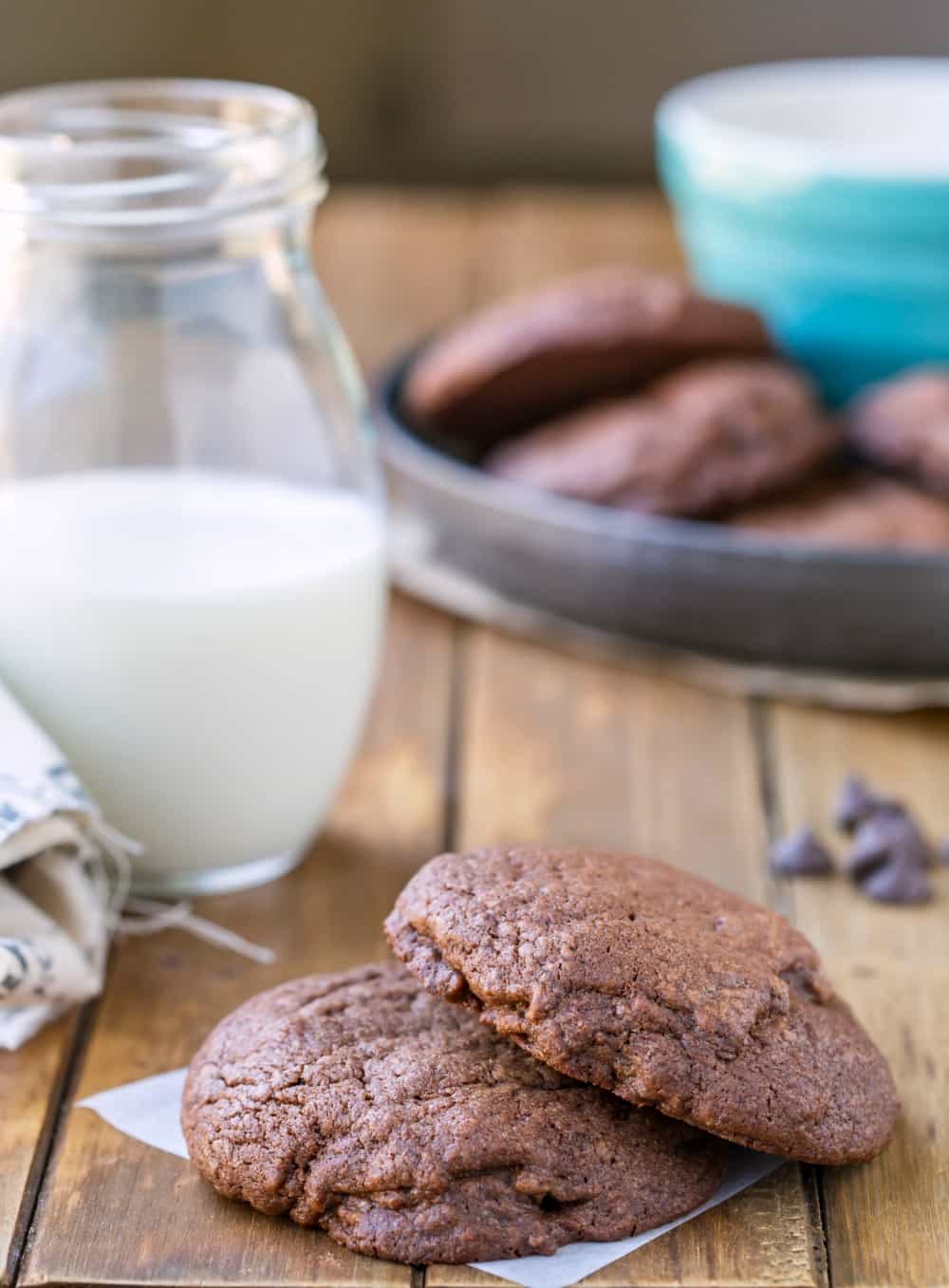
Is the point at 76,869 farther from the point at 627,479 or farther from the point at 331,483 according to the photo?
the point at 627,479

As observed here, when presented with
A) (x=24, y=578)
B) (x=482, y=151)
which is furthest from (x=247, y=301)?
(x=482, y=151)

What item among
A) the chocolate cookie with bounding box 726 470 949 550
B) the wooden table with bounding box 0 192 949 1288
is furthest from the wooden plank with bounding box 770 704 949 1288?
the chocolate cookie with bounding box 726 470 949 550

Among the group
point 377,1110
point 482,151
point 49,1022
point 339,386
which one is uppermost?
point 339,386

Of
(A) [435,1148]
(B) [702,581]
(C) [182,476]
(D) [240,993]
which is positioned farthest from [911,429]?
(A) [435,1148]

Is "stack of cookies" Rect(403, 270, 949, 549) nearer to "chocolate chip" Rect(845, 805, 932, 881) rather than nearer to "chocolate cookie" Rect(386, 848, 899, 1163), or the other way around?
"chocolate chip" Rect(845, 805, 932, 881)

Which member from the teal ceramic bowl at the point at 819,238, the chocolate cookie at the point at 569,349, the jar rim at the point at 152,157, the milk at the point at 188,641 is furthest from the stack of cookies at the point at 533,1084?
the teal ceramic bowl at the point at 819,238

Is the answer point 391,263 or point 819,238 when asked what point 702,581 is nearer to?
point 819,238
